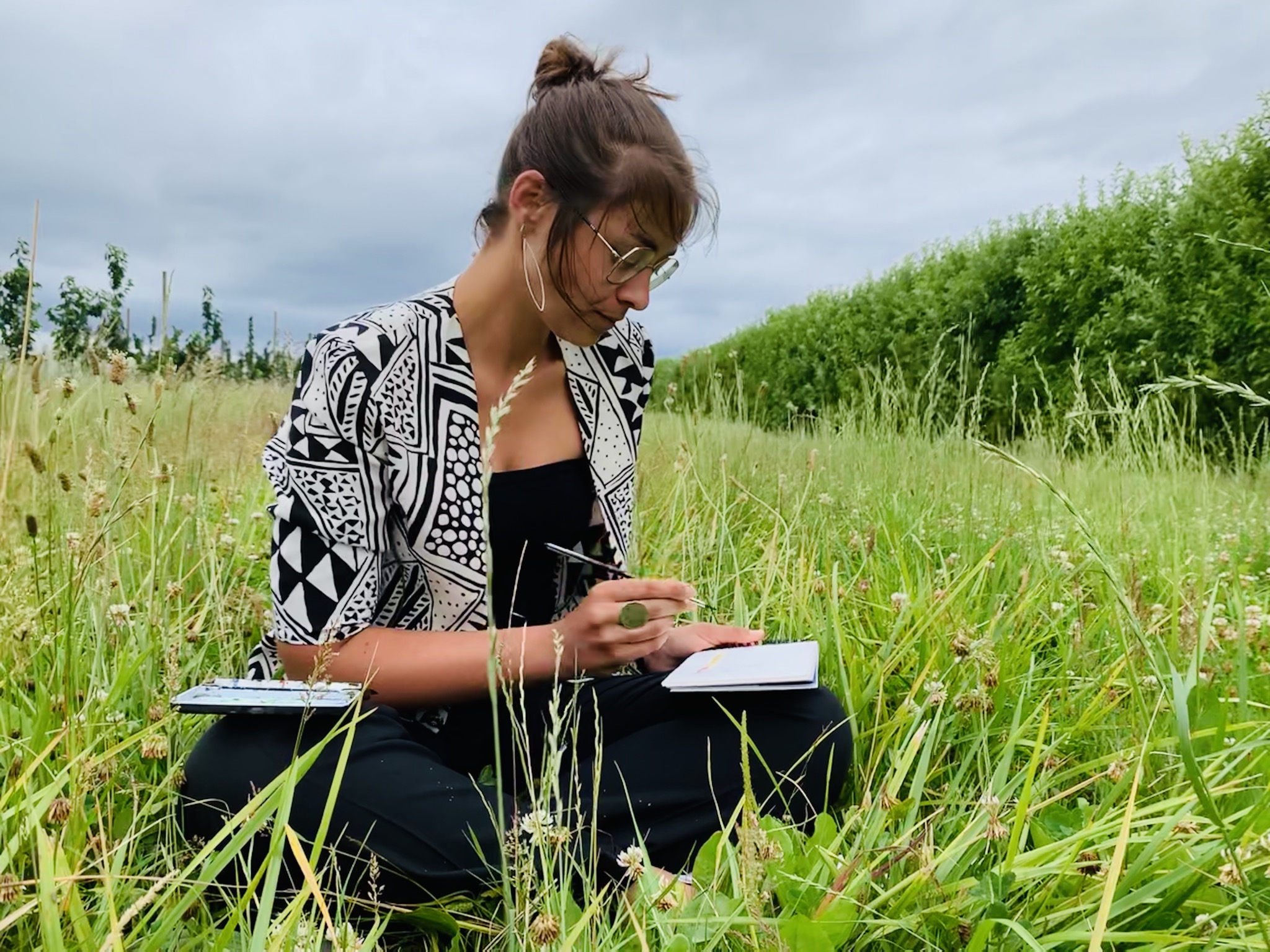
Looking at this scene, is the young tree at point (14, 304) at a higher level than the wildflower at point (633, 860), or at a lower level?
higher

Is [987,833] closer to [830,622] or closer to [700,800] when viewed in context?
[700,800]

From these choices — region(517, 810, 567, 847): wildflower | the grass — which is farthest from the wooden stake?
region(517, 810, 567, 847): wildflower

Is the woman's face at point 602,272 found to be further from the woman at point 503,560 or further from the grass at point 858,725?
the grass at point 858,725

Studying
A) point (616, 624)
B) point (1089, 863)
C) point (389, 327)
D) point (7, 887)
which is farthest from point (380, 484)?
point (1089, 863)

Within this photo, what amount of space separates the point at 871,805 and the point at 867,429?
3.33 metres

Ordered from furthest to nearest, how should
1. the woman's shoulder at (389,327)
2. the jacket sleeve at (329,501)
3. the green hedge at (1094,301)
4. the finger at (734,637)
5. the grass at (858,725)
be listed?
the green hedge at (1094,301), the finger at (734,637), the woman's shoulder at (389,327), the jacket sleeve at (329,501), the grass at (858,725)

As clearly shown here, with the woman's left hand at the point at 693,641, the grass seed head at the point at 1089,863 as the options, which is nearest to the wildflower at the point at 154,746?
the woman's left hand at the point at 693,641

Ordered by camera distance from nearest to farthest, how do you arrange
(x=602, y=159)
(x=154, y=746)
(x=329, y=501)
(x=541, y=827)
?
(x=541, y=827), (x=154, y=746), (x=329, y=501), (x=602, y=159)

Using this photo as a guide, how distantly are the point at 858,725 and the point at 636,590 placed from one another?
2.13 ft

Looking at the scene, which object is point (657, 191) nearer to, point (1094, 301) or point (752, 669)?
point (752, 669)

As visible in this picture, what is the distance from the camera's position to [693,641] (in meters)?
2.20

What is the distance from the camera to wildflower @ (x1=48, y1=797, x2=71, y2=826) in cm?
130

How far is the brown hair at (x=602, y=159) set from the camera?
196cm

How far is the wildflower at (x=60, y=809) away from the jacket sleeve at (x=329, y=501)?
0.51m
